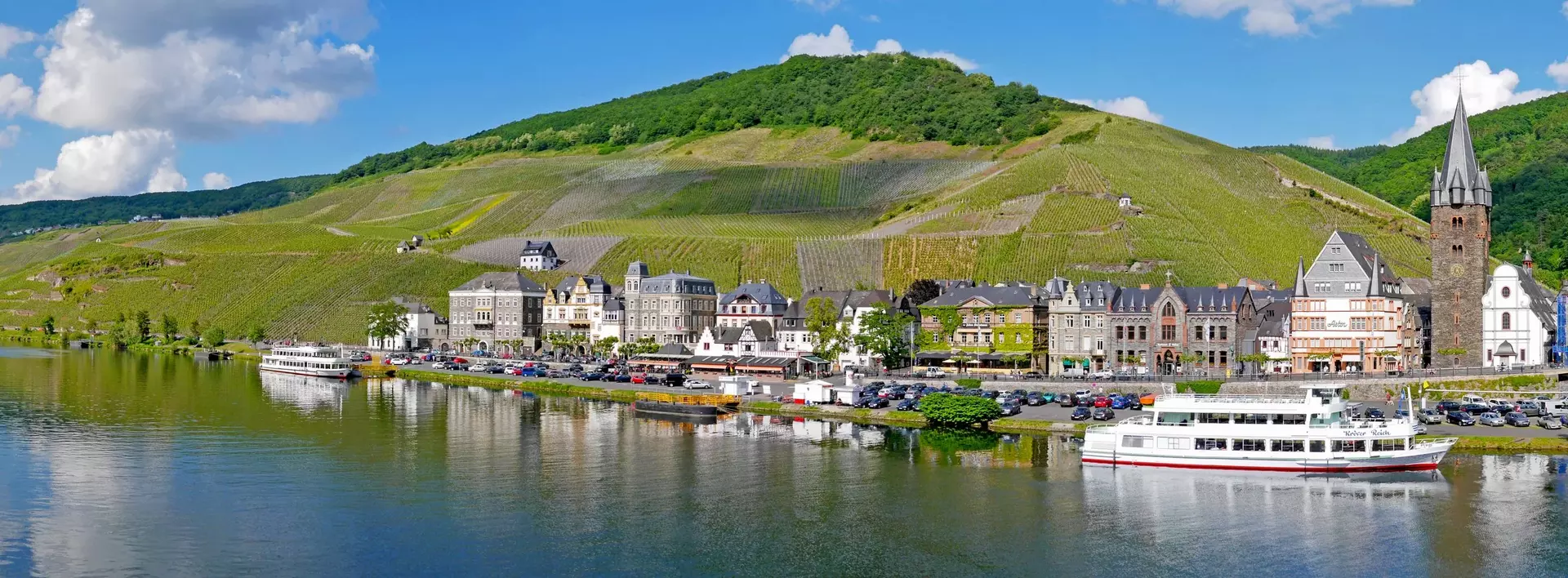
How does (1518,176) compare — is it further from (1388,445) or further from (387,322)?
(387,322)

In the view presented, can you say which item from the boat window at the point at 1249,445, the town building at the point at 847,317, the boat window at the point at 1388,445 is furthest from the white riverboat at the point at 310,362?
the boat window at the point at 1388,445

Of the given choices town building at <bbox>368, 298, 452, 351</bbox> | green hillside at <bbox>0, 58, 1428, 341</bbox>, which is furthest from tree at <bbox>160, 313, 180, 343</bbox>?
town building at <bbox>368, 298, 452, 351</bbox>

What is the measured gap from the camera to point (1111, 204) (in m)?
138

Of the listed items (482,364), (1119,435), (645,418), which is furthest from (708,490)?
(482,364)

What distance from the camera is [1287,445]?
55.9 m

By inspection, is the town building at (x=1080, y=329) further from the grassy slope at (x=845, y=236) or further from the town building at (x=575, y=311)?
the town building at (x=575, y=311)

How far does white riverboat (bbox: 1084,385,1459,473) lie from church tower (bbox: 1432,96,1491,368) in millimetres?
30030

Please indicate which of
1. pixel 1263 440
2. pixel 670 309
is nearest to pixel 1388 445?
pixel 1263 440

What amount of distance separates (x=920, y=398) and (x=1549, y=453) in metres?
29.8

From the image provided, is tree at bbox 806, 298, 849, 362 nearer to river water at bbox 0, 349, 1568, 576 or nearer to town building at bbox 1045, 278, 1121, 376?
town building at bbox 1045, 278, 1121, 376

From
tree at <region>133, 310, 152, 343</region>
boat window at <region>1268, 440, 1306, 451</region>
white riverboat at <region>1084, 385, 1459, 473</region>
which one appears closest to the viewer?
white riverboat at <region>1084, 385, 1459, 473</region>

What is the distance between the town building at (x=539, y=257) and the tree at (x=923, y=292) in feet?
173

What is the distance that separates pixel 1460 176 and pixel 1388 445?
36011 millimetres

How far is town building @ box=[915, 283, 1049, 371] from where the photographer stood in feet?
313
